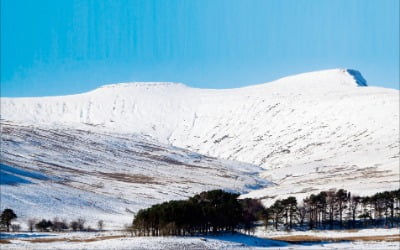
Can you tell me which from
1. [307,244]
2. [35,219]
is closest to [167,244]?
[307,244]

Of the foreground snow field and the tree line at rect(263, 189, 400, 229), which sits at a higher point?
the tree line at rect(263, 189, 400, 229)

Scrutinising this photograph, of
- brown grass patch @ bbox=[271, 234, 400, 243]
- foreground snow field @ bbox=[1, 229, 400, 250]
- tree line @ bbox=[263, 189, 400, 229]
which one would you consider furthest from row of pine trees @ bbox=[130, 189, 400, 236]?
brown grass patch @ bbox=[271, 234, 400, 243]

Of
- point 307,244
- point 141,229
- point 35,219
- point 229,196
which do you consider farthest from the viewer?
point 35,219

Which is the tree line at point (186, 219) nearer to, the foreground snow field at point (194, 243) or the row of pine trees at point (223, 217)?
the row of pine trees at point (223, 217)

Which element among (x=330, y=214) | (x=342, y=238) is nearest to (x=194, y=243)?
(x=342, y=238)

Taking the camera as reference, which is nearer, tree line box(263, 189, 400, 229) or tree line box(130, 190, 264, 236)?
tree line box(130, 190, 264, 236)

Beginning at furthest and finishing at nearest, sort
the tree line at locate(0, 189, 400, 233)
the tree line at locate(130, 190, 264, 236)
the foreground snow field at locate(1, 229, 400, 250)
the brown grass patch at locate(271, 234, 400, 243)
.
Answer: the brown grass patch at locate(271, 234, 400, 243)
the tree line at locate(0, 189, 400, 233)
the tree line at locate(130, 190, 264, 236)
the foreground snow field at locate(1, 229, 400, 250)

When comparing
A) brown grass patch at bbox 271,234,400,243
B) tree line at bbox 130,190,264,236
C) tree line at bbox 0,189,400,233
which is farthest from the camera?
Result: brown grass patch at bbox 271,234,400,243

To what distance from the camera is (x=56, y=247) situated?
85.4 metres

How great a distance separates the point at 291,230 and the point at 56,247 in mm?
52898

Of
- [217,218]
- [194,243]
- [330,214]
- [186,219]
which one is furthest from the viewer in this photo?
[330,214]

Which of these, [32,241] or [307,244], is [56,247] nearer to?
[32,241]

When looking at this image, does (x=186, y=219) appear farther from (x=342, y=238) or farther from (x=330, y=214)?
(x=330, y=214)

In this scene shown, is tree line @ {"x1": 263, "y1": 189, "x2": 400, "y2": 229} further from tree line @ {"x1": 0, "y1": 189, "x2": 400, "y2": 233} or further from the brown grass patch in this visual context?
the brown grass patch
